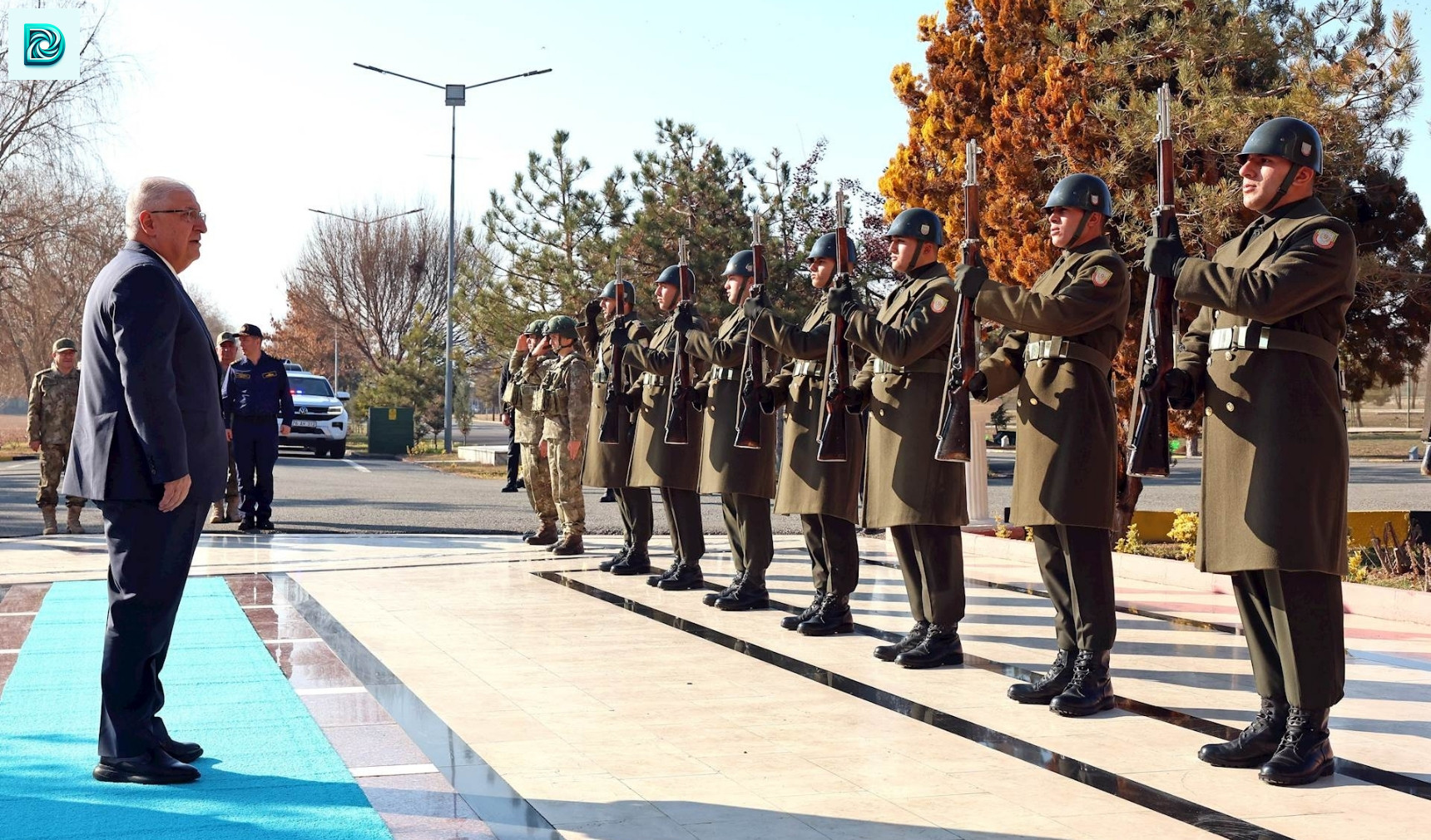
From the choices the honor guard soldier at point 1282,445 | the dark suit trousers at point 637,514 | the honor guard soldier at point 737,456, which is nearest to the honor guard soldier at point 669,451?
the honor guard soldier at point 737,456

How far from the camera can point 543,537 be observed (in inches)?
500

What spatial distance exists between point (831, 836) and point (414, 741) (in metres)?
1.84

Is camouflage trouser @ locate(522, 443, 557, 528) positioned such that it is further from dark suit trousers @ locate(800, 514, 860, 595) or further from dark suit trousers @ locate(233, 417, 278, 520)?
dark suit trousers @ locate(800, 514, 860, 595)

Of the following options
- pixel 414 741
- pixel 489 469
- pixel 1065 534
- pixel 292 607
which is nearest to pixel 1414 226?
pixel 1065 534

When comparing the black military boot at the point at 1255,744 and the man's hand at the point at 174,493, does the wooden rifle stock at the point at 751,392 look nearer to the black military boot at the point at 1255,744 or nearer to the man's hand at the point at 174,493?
the black military boot at the point at 1255,744

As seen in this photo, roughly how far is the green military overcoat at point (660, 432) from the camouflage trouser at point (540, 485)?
8.61 feet

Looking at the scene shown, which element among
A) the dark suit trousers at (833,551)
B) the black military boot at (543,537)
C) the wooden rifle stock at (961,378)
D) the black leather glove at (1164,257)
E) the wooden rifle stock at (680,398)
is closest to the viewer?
the black leather glove at (1164,257)

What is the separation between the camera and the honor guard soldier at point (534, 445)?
12.2 meters

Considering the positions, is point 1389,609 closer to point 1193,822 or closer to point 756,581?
point 756,581

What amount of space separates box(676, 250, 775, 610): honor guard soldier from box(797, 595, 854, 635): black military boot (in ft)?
2.87

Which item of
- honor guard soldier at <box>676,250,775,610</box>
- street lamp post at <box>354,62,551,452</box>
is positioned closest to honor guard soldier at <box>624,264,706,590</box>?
honor guard soldier at <box>676,250,775,610</box>

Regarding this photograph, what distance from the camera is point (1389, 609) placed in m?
8.66

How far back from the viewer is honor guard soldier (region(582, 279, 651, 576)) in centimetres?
1020

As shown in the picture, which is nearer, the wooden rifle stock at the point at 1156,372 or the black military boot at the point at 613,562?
the wooden rifle stock at the point at 1156,372
